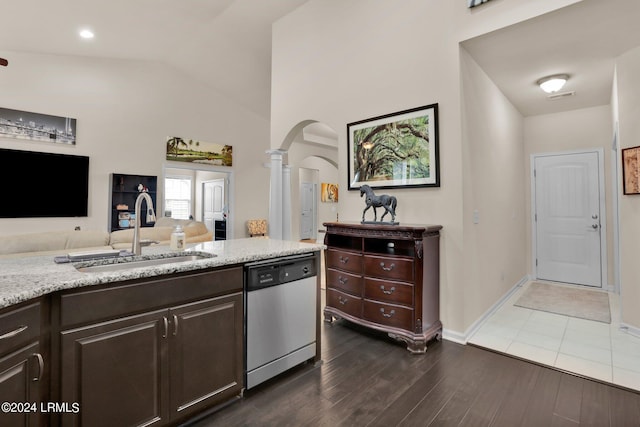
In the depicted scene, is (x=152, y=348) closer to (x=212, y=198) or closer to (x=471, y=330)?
(x=471, y=330)

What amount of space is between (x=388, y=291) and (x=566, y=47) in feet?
9.26

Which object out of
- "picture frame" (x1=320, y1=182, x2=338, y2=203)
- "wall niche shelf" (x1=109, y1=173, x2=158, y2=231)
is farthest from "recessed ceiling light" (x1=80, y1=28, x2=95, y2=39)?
"picture frame" (x1=320, y1=182, x2=338, y2=203)

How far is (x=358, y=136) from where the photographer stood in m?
3.68

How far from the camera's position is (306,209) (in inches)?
409

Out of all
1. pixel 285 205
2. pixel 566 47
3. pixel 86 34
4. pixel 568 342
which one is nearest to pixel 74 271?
pixel 285 205

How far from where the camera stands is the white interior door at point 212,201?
8906 millimetres

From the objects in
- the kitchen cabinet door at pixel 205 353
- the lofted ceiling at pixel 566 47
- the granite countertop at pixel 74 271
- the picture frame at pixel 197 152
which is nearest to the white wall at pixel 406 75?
the lofted ceiling at pixel 566 47

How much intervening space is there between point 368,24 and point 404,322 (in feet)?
10.5

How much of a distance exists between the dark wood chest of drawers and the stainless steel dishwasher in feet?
2.44

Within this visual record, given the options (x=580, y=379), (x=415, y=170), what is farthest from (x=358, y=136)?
(x=580, y=379)

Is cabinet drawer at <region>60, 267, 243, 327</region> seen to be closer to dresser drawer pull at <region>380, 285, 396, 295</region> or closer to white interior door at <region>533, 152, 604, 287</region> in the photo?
dresser drawer pull at <region>380, 285, 396, 295</region>

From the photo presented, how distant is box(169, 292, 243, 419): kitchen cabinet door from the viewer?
65.9 inches

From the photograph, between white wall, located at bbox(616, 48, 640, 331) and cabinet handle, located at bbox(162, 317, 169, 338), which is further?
white wall, located at bbox(616, 48, 640, 331)

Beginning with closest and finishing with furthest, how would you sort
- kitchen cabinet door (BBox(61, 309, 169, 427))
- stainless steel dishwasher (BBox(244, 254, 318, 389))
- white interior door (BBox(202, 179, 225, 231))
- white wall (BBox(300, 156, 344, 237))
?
kitchen cabinet door (BBox(61, 309, 169, 427)) < stainless steel dishwasher (BBox(244, 254, 318, 389)) < white interior door (BBox(202, 179, 225, 231)) < white wall (BBox(300, 156, 344, 237))
